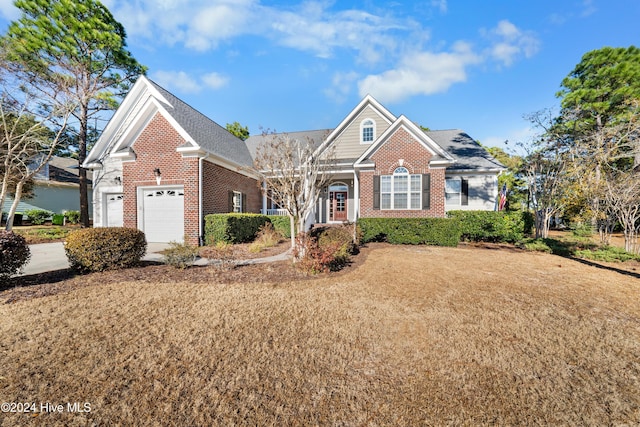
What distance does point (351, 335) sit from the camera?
11.3 ft

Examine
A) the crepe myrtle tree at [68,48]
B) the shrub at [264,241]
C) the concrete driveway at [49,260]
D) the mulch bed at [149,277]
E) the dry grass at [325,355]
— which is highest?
the crepe myrtle tree at [68,48]

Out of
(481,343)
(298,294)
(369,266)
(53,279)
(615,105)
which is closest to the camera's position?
(481,343)

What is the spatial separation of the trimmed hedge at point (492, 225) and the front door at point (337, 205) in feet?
23.1

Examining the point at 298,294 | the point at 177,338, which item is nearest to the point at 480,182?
the point at 298,294

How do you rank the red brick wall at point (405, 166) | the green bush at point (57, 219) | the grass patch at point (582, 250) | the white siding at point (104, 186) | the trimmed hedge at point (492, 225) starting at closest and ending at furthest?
A: the grass patch at point (582, 250) < the trimmed hedge at point (492, 225) < the red brick wall at point (405, 166) < the white siding at point (104, 186) < the green bush at point (57, 219)

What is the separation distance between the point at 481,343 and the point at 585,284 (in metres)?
5.00

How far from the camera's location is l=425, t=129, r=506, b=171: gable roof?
1463 cm

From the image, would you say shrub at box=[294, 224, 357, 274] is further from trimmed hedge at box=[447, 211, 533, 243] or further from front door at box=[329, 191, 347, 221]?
front door at box=[329, 191, 347, 221]

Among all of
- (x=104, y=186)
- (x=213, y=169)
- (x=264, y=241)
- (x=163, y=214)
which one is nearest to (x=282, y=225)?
(x=264, y=241)

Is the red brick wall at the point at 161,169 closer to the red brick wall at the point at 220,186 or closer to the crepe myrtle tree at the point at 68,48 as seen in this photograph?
the red brick wall at the point at 220,186

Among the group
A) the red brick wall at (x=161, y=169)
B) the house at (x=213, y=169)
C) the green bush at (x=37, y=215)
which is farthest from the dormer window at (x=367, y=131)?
the green bush at (x=37, y=215)

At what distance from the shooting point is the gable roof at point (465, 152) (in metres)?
14.6

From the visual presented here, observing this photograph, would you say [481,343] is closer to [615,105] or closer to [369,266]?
[369,266]

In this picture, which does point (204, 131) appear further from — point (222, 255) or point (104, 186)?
point (222, 255)
